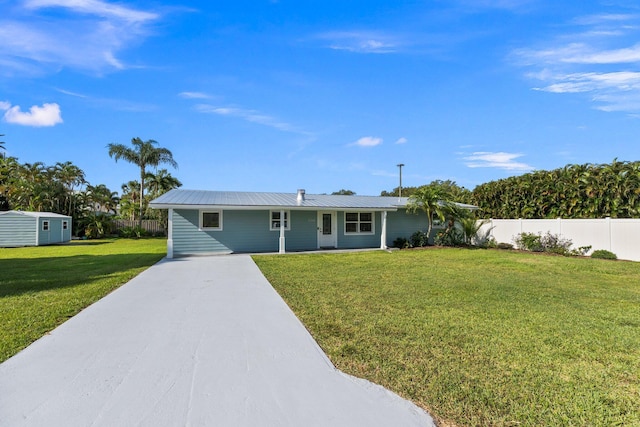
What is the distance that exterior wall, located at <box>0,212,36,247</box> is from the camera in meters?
20.1

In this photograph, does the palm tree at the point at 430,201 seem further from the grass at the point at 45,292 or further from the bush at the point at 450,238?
the grass at the point at 45,292

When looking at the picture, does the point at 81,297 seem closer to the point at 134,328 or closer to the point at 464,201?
the point at 134,328

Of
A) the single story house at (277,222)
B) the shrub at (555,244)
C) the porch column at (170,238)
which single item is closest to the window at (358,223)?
the single story house at (277,222)

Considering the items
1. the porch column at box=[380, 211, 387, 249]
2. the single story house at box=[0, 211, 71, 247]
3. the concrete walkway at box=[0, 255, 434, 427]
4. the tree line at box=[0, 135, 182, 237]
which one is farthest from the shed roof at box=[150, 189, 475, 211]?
the tree line at box=[0, 135, 182, 237]

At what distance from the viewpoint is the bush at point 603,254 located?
41.2ft

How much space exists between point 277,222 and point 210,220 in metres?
3.08

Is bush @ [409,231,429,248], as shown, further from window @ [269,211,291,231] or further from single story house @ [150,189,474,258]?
window @ [269,211,291,231]

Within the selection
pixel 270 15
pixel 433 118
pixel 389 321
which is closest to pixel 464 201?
pixel 433 118

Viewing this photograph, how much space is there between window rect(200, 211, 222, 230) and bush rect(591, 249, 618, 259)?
615 inches

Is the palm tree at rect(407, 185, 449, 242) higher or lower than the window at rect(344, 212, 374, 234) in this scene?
higher

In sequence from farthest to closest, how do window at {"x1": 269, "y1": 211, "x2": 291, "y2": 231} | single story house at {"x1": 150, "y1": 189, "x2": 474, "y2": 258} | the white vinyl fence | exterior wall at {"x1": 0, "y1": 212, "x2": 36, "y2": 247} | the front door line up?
exterior wall at {"x1": 0, "y1": 212, "x2": 36, "y2": 247}, the front door, window at {"x1": 269, "y1": 211, "x2": 291, "y2": 231}, single story house at {"x1": 150, "y1": 189, "x2": 474, "y2": 258}, the white vinyl fence

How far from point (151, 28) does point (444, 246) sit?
1570 cm

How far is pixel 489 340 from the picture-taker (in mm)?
3953

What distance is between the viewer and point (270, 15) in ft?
34.0
